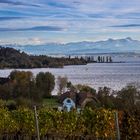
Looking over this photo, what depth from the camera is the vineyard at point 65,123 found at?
48.3ft

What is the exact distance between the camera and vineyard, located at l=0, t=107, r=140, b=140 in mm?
14727

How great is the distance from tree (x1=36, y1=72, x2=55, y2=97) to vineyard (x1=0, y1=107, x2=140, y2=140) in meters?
58.1

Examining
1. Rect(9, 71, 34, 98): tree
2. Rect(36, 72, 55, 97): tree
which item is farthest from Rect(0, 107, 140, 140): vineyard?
Rect(36, 72, 55, 97): tree

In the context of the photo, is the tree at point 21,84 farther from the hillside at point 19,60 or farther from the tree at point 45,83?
the hillside at point 19,60

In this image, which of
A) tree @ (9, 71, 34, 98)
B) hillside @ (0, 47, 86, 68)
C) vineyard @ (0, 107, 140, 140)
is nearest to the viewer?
vineyard @ (0, 107, 140, 140)

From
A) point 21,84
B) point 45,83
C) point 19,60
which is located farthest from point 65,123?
point 19,60

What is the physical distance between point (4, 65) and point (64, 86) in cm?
9058

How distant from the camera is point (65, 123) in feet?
51.6

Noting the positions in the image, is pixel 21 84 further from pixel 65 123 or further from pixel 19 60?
pixel 19 60

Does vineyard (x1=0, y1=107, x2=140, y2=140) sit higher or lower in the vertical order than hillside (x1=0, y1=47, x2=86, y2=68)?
lower

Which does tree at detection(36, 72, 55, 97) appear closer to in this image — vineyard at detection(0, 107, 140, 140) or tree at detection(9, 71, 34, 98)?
tree at detection(9, 71, 34, 98)

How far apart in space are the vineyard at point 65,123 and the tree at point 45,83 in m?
58.1

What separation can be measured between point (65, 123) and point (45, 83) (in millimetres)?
66324

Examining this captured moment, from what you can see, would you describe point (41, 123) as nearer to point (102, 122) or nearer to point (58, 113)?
point (58, 113)
